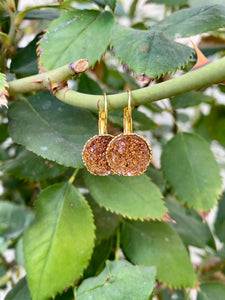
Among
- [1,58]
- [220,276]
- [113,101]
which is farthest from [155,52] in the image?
[220,276]

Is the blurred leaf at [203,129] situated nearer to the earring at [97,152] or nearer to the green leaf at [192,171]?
the green leaf at [192,171]

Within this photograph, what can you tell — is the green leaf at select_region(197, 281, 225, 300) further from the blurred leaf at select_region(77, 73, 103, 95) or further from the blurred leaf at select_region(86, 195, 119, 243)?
the blurred leaf at select_region(77, 73, 103, 95)

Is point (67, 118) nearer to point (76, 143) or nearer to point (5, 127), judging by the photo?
point (76, 143)

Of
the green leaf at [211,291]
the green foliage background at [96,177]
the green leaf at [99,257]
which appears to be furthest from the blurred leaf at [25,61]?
the green leaf at [211,291]

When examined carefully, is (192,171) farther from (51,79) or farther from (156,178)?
(51,79)

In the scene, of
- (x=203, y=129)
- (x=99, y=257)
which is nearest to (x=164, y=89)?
(x=99, y=257)
